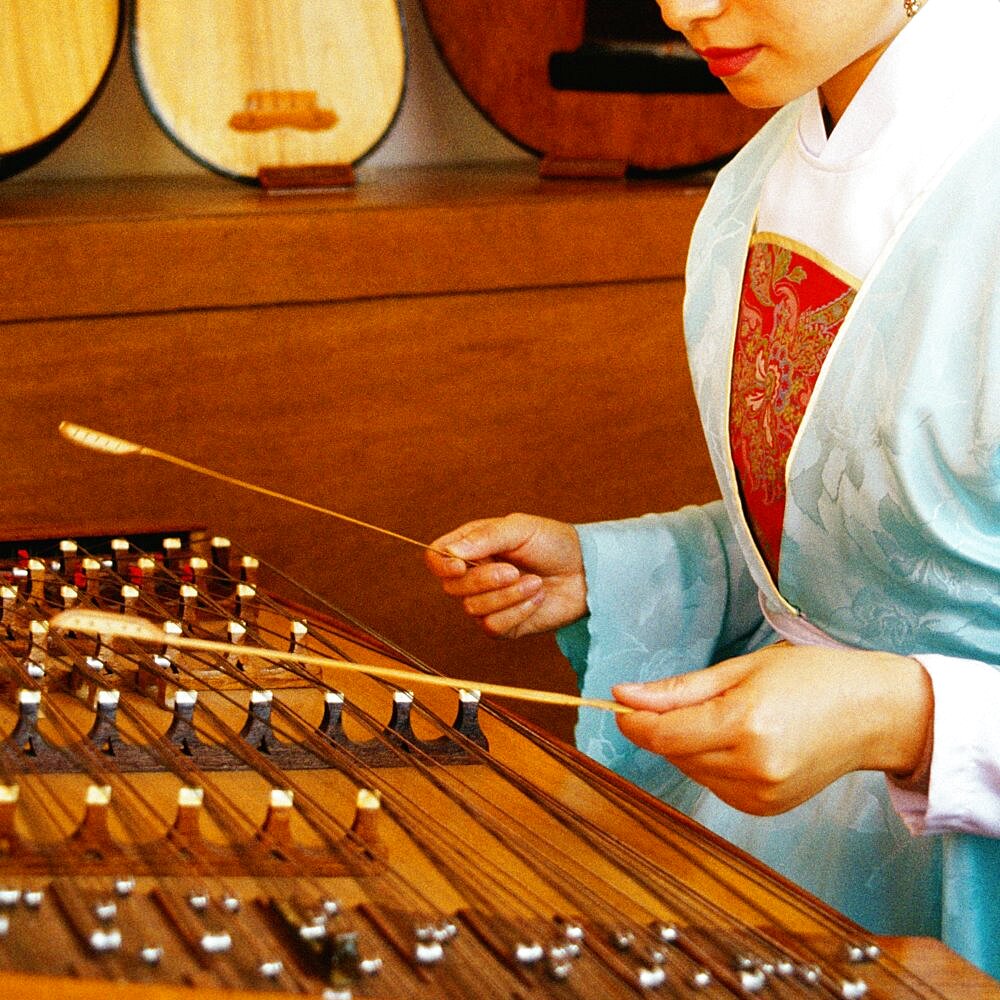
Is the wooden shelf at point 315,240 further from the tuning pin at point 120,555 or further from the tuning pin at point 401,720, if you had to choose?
the tuning pin at point 401,720

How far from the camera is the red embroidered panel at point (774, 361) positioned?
1.19 m

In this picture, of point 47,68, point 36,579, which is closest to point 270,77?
point 47,68

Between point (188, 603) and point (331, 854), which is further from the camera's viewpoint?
point (188, 603)

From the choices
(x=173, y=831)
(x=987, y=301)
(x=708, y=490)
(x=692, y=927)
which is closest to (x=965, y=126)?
(x=987, y=301)

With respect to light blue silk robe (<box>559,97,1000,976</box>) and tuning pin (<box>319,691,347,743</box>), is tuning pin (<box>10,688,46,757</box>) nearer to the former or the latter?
tuning pin (<box>319,691,347,743</box>)

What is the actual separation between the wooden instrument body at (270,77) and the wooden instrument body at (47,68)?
7cm

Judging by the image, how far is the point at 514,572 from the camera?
134 centimetres

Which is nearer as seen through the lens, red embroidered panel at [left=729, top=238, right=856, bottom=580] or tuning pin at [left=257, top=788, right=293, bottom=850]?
tuning pin at [left=257, top=788, right=293, bottom=850]

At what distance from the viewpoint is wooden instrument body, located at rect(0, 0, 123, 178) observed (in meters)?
1.93

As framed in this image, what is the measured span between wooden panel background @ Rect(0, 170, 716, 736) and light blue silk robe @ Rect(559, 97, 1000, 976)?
73 centimetres

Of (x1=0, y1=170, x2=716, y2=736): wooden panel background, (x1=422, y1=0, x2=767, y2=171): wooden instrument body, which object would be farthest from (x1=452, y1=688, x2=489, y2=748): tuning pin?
(x1=422, y1=0, x2=767, y2=171): wooden instrument body

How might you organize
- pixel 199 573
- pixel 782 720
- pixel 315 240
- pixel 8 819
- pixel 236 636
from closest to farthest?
pixel 8 819
pixel 782 720
pixel 236 636
pixel 199 573
pixel 315 240

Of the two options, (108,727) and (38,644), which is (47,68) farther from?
(108,727)

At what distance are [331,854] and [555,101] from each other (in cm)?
169
